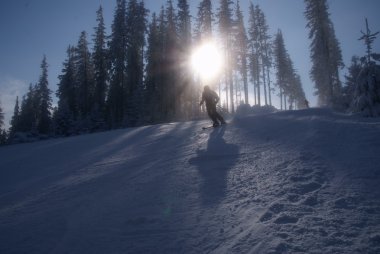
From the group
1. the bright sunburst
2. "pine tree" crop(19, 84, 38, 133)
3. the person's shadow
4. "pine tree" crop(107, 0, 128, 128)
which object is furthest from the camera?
"pine tree" crop(19, 84, 38, 133)

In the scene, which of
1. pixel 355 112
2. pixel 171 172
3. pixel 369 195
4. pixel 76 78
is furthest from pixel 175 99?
pixel 369 195

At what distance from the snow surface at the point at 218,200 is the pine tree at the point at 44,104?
3760cm

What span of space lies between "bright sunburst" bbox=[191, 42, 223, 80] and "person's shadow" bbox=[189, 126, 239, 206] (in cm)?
3775

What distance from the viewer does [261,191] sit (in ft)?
17.8

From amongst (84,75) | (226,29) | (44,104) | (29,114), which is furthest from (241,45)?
(29,114)

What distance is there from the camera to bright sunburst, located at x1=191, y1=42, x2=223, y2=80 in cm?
4762

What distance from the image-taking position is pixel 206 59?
5091 cm

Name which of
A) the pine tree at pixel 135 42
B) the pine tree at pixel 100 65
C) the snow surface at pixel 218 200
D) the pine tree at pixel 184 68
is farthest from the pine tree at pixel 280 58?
the snow surface at pixel 218 200

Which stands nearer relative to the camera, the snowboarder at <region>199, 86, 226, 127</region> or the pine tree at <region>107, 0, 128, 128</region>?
the snowboarder at <region>199, 86, 226, 127</region>

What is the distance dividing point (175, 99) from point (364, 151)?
37.5 metres

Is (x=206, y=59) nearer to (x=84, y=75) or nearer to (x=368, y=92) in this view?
(x=84, y=75)

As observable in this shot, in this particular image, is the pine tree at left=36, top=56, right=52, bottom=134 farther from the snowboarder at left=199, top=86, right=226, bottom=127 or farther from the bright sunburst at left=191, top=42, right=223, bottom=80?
the snowboarder at left=199, top=86, right=226, bottom=127

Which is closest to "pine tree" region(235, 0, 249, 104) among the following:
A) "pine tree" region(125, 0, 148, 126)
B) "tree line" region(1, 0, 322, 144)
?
"tree line" region(1, 0, 322, 144)

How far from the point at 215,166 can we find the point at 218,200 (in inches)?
84.9
